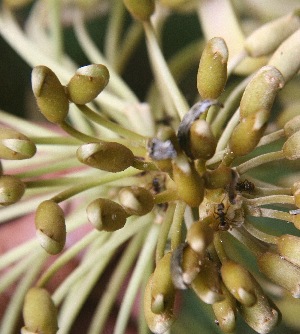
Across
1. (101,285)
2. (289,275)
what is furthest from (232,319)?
(101,285)

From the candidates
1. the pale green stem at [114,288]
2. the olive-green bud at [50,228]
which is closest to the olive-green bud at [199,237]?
the olive-green bud at [50,228]

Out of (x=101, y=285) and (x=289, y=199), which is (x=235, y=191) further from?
(x=101, y=285)

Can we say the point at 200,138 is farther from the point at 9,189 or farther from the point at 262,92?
the point at 9,189

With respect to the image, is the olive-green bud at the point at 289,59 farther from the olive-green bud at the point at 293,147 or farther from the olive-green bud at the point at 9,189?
the olive-green bud at the point at 9,189

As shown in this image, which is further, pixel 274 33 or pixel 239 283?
pixel 274 33

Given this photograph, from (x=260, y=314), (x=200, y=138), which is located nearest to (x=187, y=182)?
(x=200, y=138)

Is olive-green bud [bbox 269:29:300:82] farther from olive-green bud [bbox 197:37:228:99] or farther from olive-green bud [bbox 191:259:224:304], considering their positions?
olive-green bud [bbox 191:259:224:304]

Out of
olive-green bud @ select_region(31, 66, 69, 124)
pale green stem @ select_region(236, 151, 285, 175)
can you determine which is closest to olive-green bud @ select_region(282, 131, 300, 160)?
A: pale green stem @ select_region(236, 151, 285, 175)

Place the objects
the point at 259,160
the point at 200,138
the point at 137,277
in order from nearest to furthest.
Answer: the point at 200,138 < the point at 259,160 < the point at 137,277
